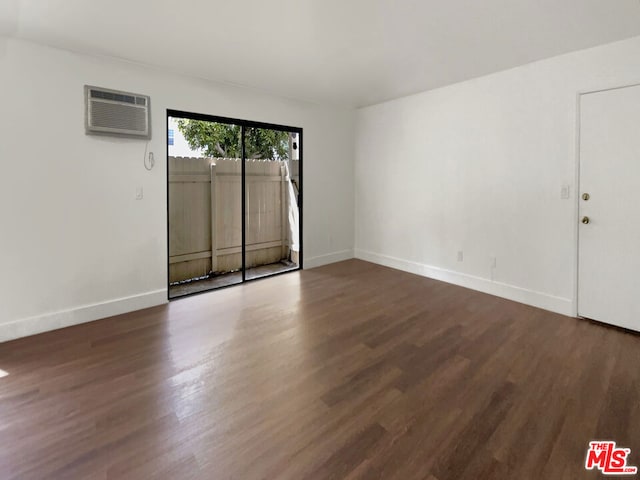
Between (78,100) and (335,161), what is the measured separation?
3444 millimetres

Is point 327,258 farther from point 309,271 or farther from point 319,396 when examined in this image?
point 319,396

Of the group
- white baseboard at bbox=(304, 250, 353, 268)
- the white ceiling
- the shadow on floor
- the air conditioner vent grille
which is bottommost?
the shadow on floor

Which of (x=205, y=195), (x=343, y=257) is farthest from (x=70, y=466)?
(x=343, y=257)

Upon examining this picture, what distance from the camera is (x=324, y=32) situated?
2.67 metres

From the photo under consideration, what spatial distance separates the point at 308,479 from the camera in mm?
1479

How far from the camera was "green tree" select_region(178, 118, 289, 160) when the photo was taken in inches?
158

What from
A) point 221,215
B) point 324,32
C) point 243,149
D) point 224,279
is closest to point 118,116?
point 243,149

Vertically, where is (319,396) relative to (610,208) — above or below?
below

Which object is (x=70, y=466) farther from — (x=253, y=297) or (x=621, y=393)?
(x=621, y=393)

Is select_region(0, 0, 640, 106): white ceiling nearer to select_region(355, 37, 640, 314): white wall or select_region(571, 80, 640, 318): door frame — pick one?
select_region(355, 37, 640, 314): white wall

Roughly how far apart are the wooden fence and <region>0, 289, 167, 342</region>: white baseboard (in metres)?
0.63

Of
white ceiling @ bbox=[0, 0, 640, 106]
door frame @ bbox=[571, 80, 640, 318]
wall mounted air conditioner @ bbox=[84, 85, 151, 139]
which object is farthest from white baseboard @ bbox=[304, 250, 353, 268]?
door frame @ bbox=[571, 80, 640, 318]

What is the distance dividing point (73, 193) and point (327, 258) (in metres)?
3.49

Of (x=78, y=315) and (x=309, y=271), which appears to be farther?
(x=309, y=271)
